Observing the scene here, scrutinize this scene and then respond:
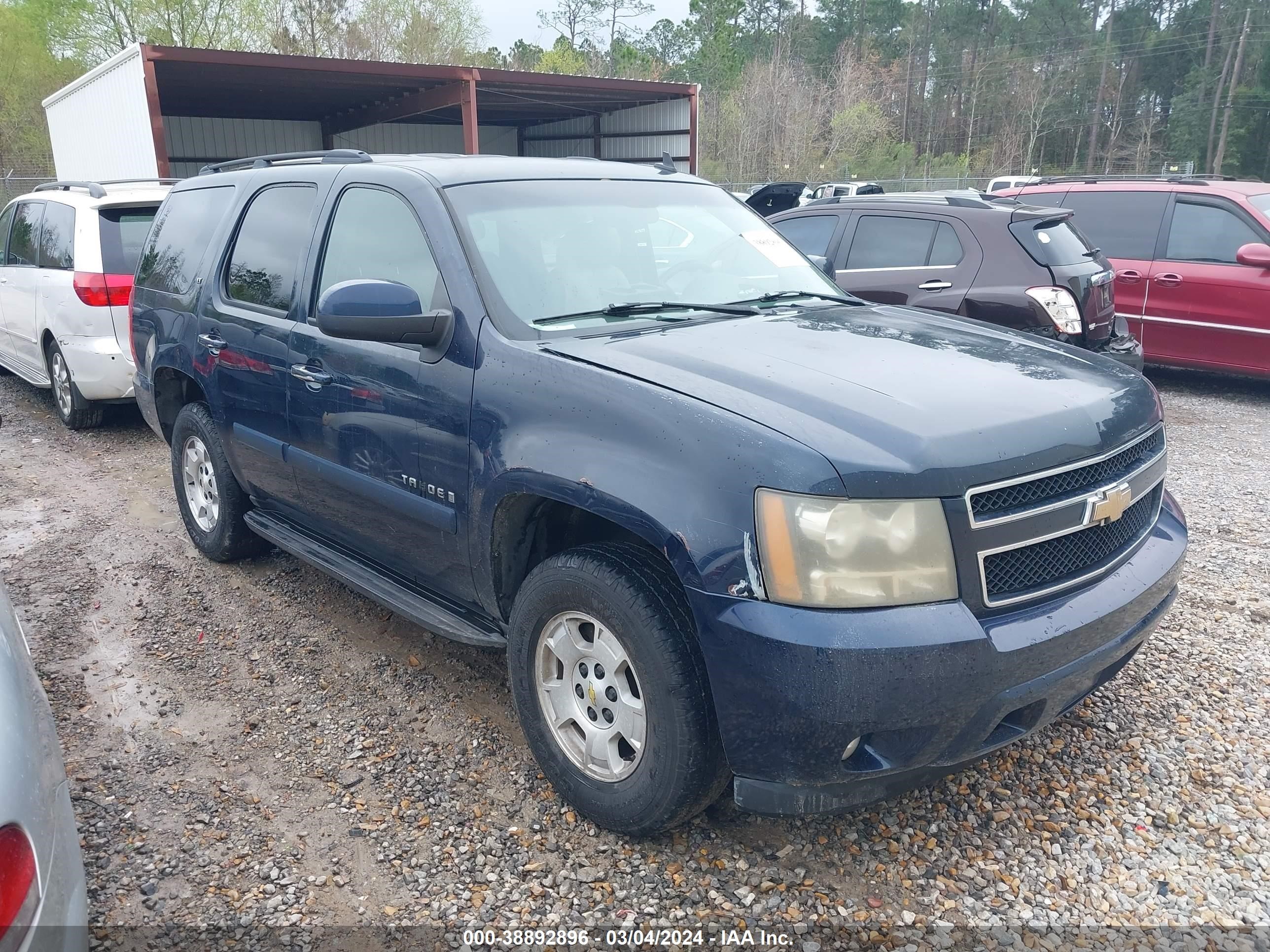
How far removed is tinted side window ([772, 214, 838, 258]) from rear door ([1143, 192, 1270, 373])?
2.99 m

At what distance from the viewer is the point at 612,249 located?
137 inches

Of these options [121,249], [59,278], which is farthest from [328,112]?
[121,249]

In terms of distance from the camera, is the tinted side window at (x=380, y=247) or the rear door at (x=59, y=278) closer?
the tinted side window at (x=380, y=247)

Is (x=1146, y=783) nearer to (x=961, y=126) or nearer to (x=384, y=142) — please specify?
(x=384, y=142)

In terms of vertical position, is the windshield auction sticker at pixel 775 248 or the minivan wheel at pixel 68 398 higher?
the windshield auction sticker at pixel 775 248

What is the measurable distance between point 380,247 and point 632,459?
1.64m

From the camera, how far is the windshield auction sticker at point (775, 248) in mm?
3934

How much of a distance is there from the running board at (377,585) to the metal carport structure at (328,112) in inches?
422

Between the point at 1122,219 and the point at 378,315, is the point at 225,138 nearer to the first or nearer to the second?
the point at 1122,219

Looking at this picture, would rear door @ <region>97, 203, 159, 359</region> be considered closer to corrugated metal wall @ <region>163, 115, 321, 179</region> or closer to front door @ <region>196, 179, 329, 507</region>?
front door @ <region>196, 179, 329, 507</region>

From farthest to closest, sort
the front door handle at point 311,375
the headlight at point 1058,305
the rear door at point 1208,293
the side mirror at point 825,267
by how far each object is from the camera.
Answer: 1. the rear door at point 1208,293
2. the headlight at point 1058,305
3. the side mirror at point 825,267
4. the front door handle at point 311,375

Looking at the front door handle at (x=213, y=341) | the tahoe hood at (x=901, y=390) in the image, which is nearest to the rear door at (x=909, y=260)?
the tahoe hood at (x=901, y=390)

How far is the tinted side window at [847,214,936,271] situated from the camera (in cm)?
727

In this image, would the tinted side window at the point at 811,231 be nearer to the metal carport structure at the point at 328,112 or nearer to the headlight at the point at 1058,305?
the headlight at the point at 1058,305
